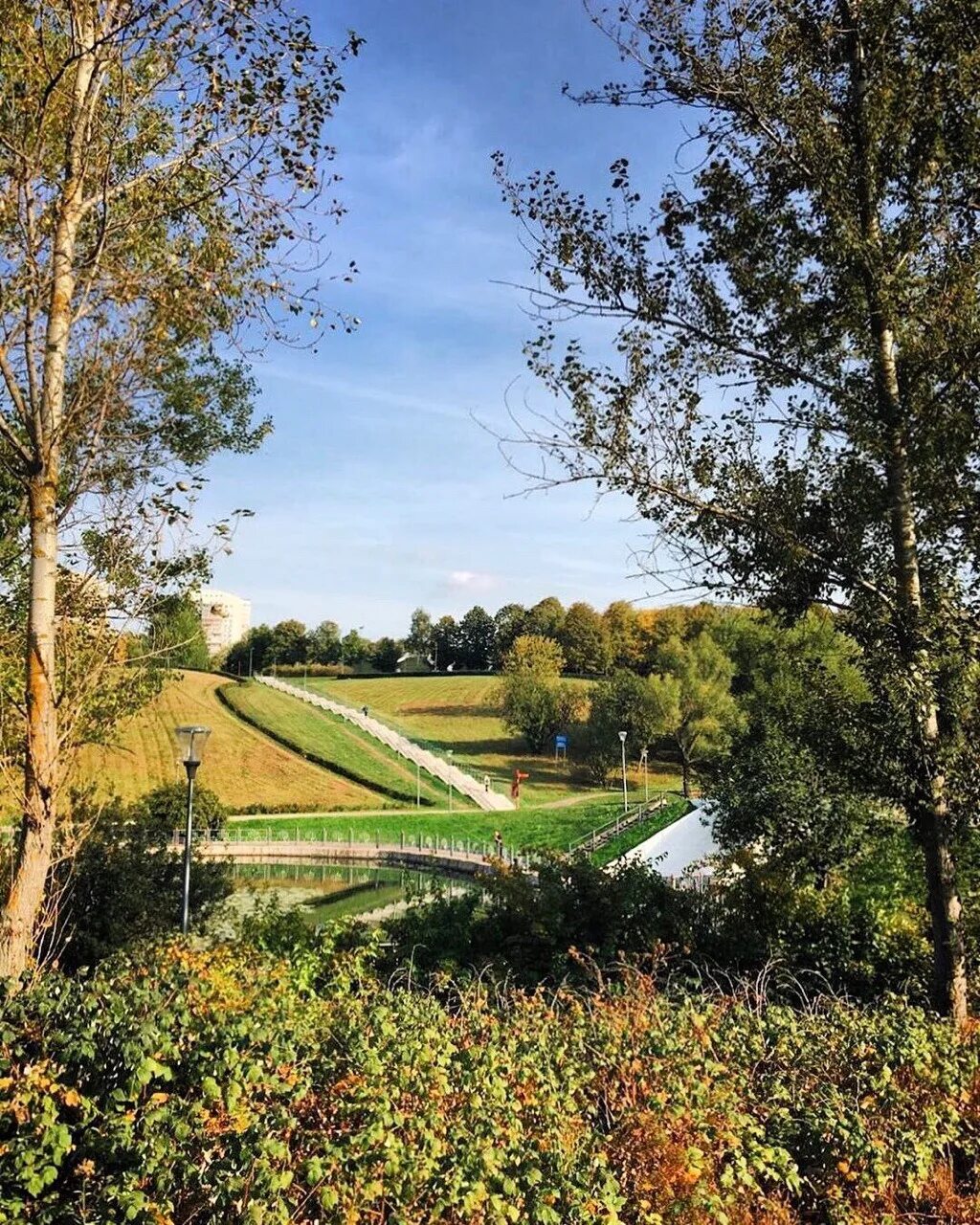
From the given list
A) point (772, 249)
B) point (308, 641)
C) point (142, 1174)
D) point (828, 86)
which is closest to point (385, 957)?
point (142, 1174)

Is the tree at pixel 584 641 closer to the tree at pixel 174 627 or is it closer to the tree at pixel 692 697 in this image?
the tree at pixel 692 697

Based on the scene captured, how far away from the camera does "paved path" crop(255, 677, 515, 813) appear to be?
46.4 meters

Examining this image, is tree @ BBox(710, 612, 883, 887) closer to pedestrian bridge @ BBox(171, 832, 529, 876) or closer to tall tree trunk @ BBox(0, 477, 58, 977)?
tall tree trunk @ BBox(0, 477, 58, 977)

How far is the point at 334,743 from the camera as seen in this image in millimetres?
54469

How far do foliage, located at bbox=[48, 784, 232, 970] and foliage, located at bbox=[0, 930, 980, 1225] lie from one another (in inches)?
303

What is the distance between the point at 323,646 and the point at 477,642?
61.9 ft

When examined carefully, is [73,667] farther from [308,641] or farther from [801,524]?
[308,641]

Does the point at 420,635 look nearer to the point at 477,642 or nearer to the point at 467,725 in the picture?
the point at 477,642

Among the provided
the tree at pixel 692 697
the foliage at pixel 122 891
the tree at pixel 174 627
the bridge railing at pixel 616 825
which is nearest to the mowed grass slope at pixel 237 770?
the bridge railing at pixel 616 825

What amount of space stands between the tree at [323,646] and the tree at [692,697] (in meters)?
61.4

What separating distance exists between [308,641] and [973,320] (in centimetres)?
10082

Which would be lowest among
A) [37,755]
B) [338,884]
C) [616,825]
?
[338,884]

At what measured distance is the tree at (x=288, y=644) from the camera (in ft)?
332

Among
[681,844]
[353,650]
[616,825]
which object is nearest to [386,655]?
[353,650]
